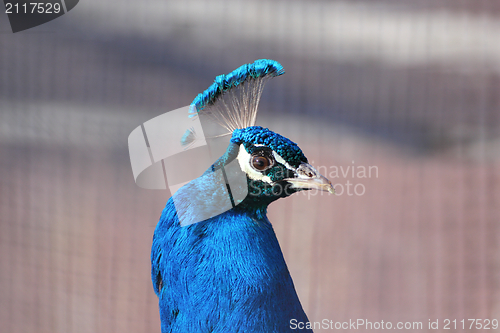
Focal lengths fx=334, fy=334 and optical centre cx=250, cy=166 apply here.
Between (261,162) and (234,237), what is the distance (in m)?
0.13

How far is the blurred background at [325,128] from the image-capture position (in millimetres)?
1412

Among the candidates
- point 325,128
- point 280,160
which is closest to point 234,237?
point 280,160

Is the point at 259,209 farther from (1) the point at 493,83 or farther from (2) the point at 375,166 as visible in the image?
(1) the point at 493,83

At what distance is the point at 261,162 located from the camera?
1.77ft

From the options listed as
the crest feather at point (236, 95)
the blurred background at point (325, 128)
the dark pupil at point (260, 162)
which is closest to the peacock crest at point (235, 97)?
the crest feather at point (236, 95)

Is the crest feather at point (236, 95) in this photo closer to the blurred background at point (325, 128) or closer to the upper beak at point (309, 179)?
the upper beak at point (309, 179)

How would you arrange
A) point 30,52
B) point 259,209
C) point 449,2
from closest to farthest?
point 259,209 < point 449,2 < point 30,52

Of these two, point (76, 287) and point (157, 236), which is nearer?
point (157, 236)

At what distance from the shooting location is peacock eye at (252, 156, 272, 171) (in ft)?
1.77

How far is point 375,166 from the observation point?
147cm

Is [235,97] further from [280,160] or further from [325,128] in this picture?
[325,128]

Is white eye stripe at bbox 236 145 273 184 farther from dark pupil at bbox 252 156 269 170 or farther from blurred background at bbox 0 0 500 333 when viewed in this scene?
blurred background at bbox 0 0 500 333

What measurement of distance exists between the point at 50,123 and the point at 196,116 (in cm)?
130

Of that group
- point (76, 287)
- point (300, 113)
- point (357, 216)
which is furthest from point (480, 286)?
point (76, 287)
